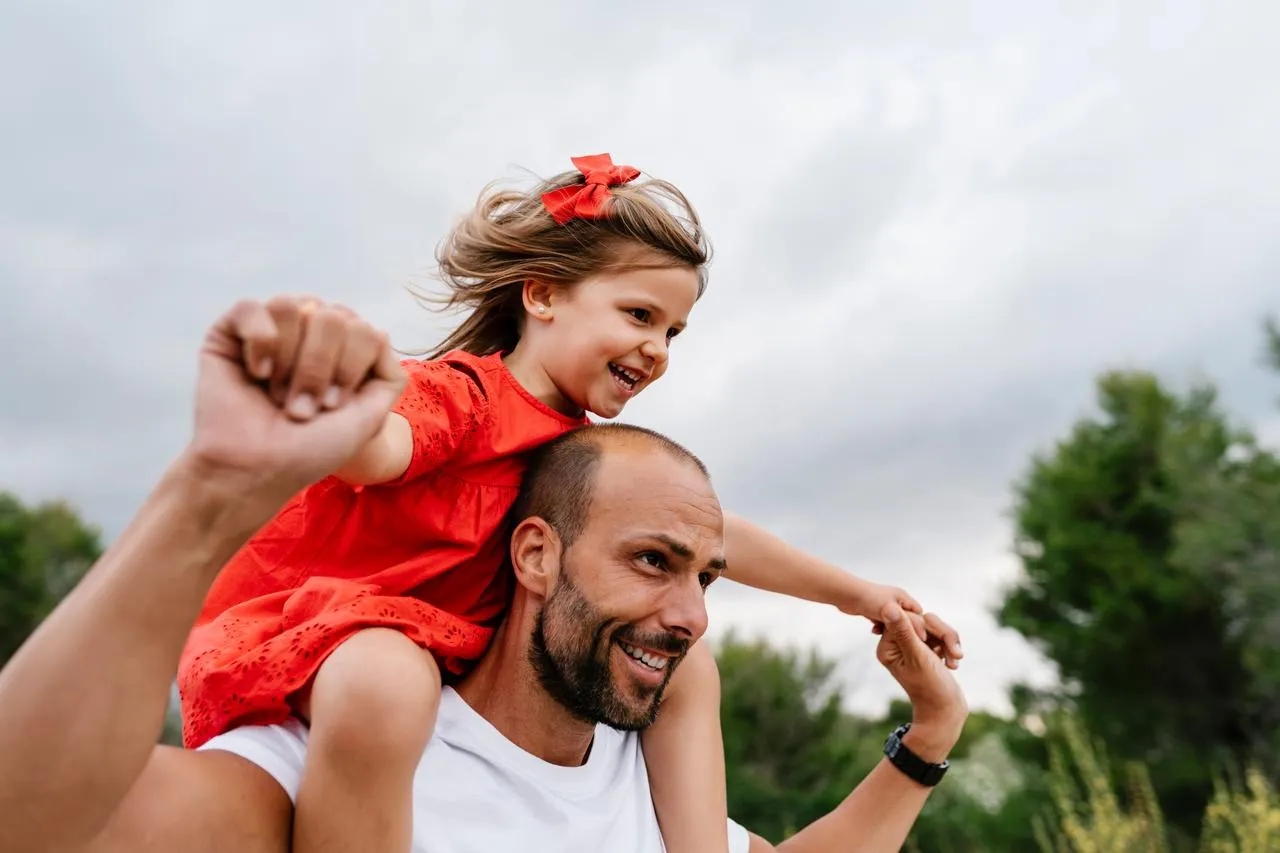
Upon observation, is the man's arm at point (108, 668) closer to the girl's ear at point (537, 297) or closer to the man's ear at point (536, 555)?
the man's ear at point (536, 555)

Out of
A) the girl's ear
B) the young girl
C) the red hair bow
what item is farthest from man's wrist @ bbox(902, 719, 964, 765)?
the red hair bow

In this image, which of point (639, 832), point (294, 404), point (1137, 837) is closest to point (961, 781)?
point (1137, 837)

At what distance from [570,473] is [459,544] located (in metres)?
0.30

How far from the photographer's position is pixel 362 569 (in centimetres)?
240

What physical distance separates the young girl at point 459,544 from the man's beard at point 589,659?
0.57 feet

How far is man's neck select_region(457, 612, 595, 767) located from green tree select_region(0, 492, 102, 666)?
1058 inches

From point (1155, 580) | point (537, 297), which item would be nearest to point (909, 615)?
point (537, 297)

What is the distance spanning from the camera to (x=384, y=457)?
6.79 ft

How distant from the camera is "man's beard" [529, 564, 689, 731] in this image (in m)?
2.46

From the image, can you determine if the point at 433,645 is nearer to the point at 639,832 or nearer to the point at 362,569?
the point at 362,569

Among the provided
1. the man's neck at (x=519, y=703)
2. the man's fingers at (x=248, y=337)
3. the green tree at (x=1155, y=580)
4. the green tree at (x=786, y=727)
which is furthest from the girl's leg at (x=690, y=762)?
the green tree at (x=786, y=727)

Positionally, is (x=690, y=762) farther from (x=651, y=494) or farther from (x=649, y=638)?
(x=651, y=494)

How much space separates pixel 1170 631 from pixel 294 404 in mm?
22122

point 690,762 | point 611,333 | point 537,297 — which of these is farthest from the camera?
point 537,297
